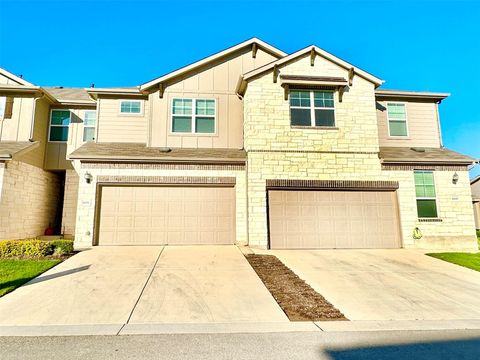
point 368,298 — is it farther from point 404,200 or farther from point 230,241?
point 404,200

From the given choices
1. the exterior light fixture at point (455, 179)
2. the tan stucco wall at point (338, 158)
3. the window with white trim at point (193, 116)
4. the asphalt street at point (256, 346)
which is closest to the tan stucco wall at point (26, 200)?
the window with white trim at point (193, 116)

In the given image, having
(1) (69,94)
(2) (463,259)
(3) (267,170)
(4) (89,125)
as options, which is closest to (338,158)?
(3) (267,170)

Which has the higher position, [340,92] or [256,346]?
[340,92]

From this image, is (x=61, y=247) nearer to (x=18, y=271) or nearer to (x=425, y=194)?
(x=18, y=271)

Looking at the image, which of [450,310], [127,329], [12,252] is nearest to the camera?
[127,329]

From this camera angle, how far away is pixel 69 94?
1611 cm

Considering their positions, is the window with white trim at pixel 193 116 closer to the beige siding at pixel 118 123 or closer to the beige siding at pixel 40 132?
the beige siding at pixel 118 123

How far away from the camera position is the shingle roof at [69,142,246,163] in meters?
11.3

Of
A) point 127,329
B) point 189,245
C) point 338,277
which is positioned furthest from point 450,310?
point 189,245

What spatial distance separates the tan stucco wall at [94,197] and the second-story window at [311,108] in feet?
10.6

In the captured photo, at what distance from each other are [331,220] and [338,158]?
249 cm

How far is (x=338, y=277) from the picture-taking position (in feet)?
24.7

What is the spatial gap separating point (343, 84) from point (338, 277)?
8.15 m

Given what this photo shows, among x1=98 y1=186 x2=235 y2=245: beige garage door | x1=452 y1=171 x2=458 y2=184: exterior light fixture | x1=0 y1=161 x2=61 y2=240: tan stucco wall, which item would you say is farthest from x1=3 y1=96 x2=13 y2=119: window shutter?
x1=452 y1=171 x2=458 y2=184: exterior light fixture
